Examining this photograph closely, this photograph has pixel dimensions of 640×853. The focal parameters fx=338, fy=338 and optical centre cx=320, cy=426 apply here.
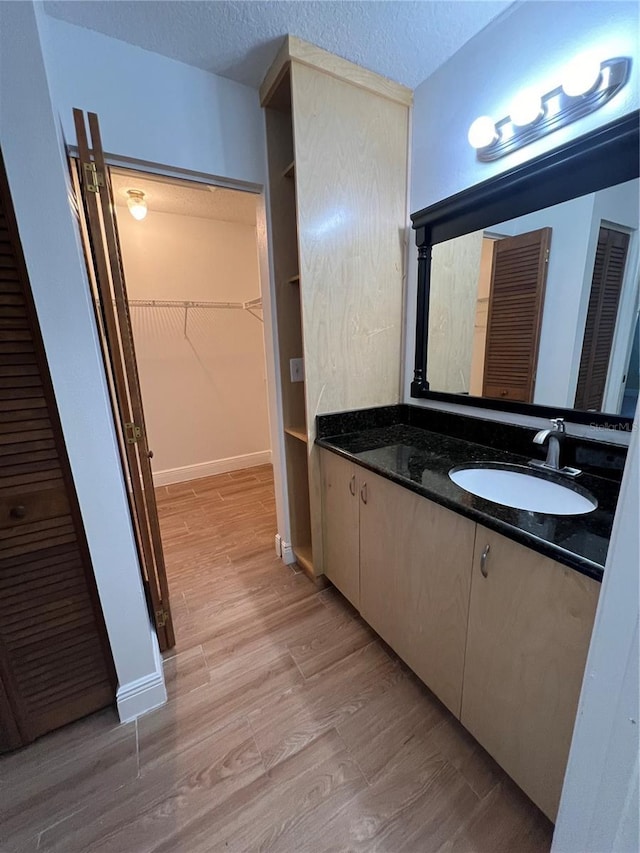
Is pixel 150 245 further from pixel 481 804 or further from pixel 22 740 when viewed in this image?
pixel 481 804

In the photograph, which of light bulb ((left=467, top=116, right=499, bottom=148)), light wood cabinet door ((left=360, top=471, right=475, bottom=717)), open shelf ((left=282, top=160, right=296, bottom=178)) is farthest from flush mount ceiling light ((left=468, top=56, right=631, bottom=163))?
light wood cabinet door ((left=360, top=471, right=475, bottom=717))

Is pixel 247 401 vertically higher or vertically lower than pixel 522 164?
lower

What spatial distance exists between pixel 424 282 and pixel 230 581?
6.62ft

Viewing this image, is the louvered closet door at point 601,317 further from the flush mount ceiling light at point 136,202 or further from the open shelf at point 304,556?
the flush mount ceiling light at point 136,202

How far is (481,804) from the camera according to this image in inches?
40.6

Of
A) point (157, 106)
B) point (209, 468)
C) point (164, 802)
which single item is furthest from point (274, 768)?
point (209, 468)

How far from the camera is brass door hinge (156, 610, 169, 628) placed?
151 cm

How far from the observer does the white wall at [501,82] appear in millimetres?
1046

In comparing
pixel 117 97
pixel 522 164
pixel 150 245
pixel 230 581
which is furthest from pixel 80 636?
pixel 150 245

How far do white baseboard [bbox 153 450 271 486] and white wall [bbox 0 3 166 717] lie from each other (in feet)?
7.51

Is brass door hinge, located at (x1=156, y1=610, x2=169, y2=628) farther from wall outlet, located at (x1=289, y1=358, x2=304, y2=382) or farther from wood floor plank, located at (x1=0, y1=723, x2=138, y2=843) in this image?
wall outlet, located at (x1=289, y1=358, x2=304, y2=382)

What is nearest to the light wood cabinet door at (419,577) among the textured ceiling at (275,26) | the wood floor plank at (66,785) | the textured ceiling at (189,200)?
the wood floor plank at (66,785)

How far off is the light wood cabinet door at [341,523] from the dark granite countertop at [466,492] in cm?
10

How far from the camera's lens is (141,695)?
1.30m
